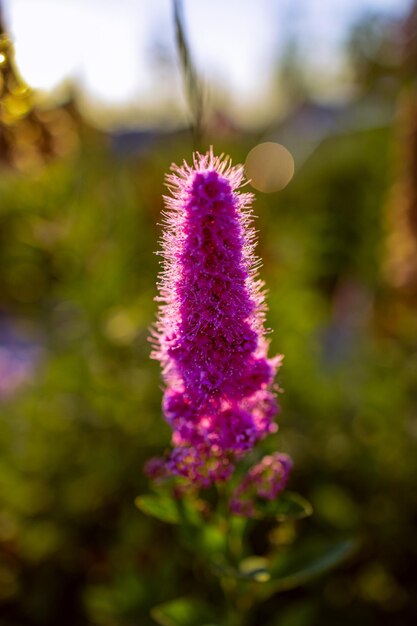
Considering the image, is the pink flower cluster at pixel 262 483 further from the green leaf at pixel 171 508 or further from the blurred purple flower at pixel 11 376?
the blurred purple flower at pixel 11 376

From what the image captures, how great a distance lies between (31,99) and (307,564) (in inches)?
27.4

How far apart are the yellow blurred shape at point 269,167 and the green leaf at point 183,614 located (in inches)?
113

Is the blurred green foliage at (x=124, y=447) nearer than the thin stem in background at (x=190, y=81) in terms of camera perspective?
No

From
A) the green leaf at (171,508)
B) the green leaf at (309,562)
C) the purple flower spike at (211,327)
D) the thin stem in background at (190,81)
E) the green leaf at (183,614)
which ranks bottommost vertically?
the green leaf at (183,614)

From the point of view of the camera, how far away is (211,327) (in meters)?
0.59

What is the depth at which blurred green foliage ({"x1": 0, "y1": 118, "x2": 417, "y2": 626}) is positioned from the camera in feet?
4.11

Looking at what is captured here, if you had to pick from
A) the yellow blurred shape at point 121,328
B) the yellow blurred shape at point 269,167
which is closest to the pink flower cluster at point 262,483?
the yellow blurred shape at point 121,328

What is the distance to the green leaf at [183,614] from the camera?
82 centimetres

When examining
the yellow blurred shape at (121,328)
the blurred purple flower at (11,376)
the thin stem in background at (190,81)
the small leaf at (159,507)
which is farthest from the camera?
the blurred purple flower at (11,376)

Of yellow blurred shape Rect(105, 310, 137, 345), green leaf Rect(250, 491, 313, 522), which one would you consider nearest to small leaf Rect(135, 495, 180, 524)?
green leaf Rect(250, 491, 313, 522)

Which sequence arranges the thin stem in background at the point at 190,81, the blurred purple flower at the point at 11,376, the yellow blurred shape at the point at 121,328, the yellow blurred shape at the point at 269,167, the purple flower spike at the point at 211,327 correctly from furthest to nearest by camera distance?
the yellow blurred shape at the point at 269,167
the blurred purple flower at the point at 11,376
the yellow blurred shape at the point at 121,328
the thin stem in background at the point at 190,81
the purple flower spike at the point at 211,327

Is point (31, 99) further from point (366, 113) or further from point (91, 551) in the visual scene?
point (366, 113)

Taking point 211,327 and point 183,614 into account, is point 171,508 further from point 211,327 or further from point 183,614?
point 211,327

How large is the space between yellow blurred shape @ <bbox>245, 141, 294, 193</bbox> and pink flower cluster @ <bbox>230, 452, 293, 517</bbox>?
2.90 metres
